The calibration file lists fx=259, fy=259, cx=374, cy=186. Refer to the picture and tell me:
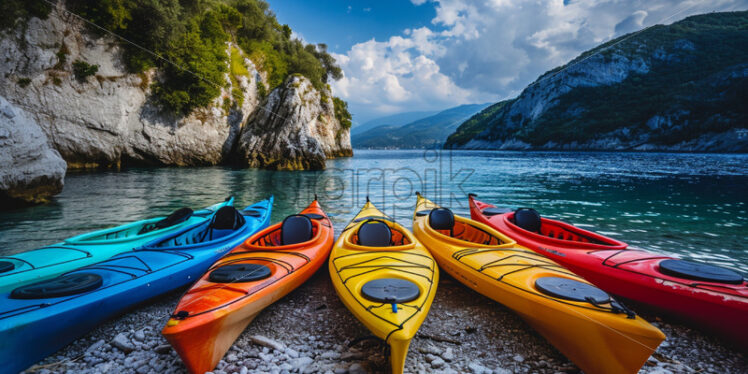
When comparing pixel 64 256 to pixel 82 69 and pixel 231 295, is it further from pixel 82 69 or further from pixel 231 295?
pixel 82 69

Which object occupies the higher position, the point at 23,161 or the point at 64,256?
the point at 23,161

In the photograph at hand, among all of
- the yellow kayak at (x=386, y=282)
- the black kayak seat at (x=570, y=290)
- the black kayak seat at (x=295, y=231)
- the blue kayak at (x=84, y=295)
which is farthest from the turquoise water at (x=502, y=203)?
the black kayak seat at (x=570, y=290)

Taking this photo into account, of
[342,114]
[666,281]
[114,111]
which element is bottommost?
[666,281]

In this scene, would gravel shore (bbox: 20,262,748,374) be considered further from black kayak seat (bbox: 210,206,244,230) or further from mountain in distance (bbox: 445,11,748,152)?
mountain in distance (bbox: 445,11,748,152)

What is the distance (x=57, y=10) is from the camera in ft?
48.8

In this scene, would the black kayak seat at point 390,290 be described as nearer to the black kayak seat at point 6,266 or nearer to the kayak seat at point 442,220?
the kayak seat at point 442,220

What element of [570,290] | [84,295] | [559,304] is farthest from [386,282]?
[84,295]

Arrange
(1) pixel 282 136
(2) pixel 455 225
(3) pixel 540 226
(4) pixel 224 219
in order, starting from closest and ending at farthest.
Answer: (4) pixel 224 219 < (3) pixel 540 226 < (2) pixel 455 225 < (1) pixel 282 136

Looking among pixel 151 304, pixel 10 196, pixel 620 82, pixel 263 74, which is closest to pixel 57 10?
pixel 10 196

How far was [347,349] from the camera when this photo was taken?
9.23 feet

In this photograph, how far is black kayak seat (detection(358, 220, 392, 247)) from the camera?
4.58 meters

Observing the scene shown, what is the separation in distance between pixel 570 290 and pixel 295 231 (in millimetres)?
4147

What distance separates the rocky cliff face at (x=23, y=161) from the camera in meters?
7.32

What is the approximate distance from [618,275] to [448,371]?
2.91 metres
